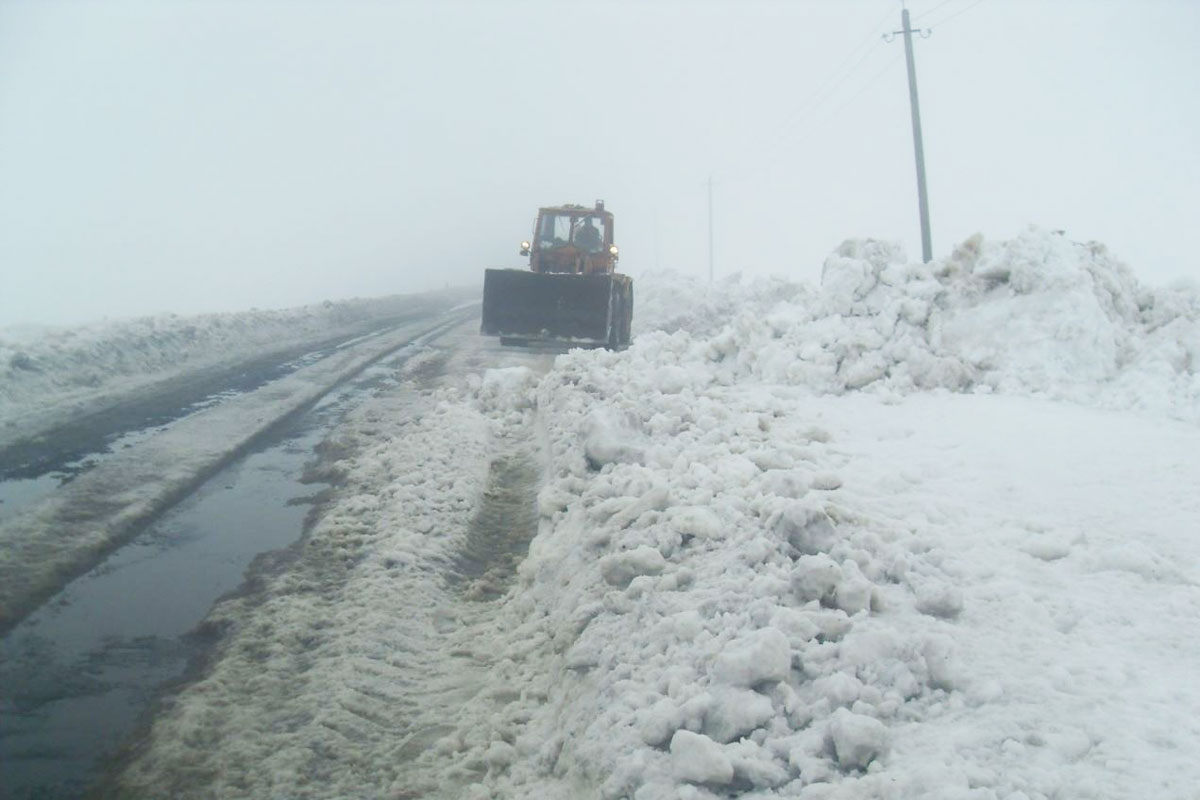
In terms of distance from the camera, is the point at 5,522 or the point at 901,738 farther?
the point at 5,522

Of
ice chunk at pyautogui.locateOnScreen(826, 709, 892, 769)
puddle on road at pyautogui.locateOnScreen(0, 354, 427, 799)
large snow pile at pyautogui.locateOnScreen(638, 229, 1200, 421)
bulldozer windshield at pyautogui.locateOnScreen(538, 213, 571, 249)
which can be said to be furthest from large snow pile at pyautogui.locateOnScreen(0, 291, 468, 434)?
ice chunk at pyautogui.locateOnScreen(826, 709, 892, 769)

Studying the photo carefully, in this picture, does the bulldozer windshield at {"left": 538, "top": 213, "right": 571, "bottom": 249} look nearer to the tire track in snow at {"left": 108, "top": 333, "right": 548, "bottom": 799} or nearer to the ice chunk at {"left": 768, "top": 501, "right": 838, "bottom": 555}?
the tire track in snow at {"left": 108, "top": 333, "right": 548, "bottom": 799}

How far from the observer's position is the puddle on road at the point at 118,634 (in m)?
2.89

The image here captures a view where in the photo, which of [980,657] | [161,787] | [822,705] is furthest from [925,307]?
[161,787]

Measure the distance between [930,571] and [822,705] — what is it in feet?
3.82

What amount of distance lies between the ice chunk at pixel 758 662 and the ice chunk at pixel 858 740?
0.30 metres

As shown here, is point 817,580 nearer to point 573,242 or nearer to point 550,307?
point 550,307

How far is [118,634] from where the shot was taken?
373cm

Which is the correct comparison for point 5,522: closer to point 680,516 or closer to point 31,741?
point 31,741

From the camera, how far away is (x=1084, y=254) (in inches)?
280

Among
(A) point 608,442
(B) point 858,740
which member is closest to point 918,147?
(A) point 608,442

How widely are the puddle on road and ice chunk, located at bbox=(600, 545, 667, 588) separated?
1.98 meters

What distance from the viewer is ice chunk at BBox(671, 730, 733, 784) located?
2.26m

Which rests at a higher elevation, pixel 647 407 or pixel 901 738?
pixel 647 407
